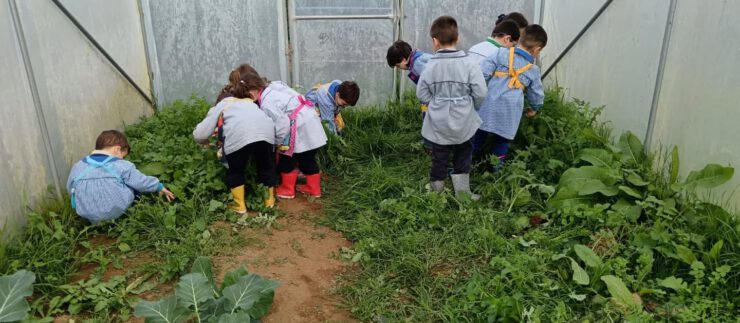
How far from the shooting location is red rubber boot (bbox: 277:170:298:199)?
4.65 metres

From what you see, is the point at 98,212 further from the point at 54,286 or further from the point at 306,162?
the point at 306,162

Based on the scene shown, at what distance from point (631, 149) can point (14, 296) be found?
13.9 feet

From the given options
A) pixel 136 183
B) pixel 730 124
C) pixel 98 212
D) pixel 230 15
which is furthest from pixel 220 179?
pixel 730 124

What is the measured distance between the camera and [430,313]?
3.17m

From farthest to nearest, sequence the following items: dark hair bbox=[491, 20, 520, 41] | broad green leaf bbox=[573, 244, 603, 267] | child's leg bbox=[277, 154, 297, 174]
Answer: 1. dark hair bbox=[491, 20, 520, 41]
2. child's leg bbox=[277, 154, 297, 174]
3. broad green leaf bbox=[573, 244, 603, 267]

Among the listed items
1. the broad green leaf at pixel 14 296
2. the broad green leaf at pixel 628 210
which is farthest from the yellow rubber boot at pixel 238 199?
the broad green leaf at pixel 628 210

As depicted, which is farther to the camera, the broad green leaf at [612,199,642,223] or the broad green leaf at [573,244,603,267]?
the broad green leaf at [612,199,642,223]

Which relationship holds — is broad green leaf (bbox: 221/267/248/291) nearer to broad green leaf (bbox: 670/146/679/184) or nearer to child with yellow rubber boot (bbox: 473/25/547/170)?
child with yellow rubber boot (bbox: 473/25/547/170)

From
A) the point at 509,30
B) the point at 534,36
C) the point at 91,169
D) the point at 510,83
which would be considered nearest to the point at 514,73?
the point at 510,83

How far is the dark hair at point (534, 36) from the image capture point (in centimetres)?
445

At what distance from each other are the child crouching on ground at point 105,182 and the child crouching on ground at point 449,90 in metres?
2.21

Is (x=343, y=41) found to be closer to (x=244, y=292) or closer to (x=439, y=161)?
(x=439, y=161)

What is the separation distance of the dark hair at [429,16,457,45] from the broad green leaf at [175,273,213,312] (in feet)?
7.92

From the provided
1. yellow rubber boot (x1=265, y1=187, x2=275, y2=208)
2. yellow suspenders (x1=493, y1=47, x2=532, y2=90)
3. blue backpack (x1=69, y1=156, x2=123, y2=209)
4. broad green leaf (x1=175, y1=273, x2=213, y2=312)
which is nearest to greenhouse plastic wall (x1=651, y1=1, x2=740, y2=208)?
yellow suspenders (x1=493, y1=47, x2=532, y2=90)
